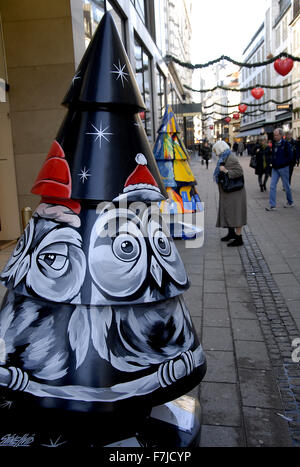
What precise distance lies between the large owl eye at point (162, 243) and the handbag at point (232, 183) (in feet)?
16.7

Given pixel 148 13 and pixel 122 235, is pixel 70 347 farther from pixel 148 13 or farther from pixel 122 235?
pixel 148 13

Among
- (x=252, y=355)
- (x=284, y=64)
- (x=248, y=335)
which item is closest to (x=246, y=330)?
(x=248, y=335)

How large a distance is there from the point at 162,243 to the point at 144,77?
14248mm

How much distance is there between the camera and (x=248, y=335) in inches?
154

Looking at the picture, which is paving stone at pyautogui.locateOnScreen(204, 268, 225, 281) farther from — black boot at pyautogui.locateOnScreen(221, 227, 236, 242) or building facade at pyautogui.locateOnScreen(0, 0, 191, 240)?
building facade at pyautogui.locateOnScreen(0, 0, 191, 240)

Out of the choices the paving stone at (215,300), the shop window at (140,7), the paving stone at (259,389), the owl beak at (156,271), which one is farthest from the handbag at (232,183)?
the shop window at (140,7)

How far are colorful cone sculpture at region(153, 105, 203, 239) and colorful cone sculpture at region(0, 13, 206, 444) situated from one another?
232 inches

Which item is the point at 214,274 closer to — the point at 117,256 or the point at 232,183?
the point at 232,183

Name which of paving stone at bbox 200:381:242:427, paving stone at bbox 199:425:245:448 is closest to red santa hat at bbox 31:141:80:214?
paving stone at bbox 199:425:245:448

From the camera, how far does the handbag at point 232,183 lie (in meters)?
6.92

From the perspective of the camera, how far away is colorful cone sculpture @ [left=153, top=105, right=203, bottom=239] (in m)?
7.96

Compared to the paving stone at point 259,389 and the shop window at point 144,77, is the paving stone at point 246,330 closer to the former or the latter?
the paving stone at point 259,389

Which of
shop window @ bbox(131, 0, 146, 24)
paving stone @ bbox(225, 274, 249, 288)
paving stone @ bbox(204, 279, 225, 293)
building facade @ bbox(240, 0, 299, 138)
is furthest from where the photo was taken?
building facade @ bbox(240, 0, 299, 138)
